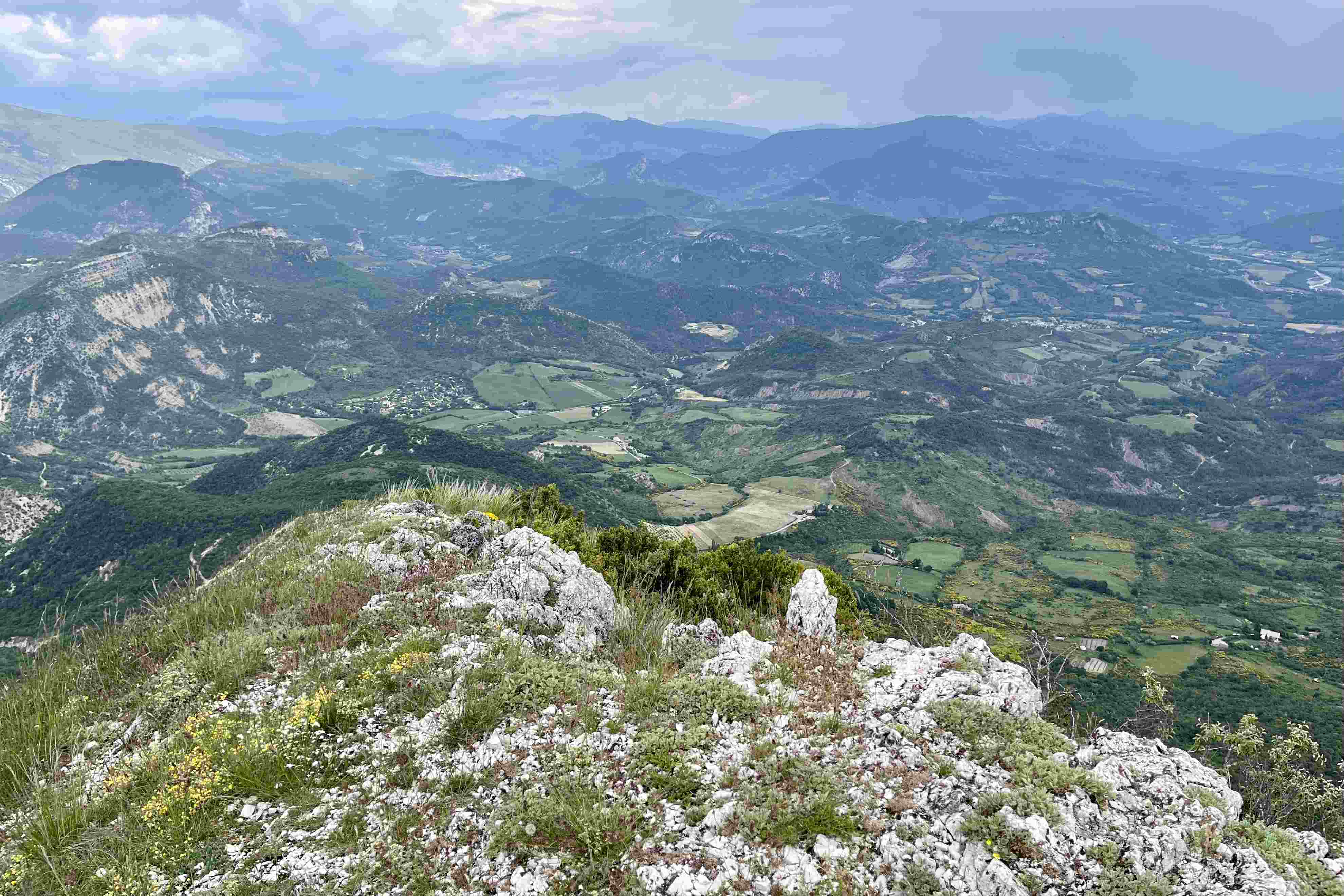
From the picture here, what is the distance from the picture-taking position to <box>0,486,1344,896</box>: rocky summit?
9.84 meters

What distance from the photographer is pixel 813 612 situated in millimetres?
19172

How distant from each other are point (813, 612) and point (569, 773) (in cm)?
981

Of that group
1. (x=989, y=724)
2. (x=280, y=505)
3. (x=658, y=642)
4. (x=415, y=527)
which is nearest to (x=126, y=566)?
(x=280, y=505)

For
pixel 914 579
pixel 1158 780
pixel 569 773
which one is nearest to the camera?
pixel 1158 780

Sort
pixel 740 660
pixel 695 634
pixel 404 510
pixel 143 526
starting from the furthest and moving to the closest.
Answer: pixel 143 526 → pixel 404 510 → pixel 695 634 → pixel 740 660

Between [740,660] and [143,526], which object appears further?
[143,526]

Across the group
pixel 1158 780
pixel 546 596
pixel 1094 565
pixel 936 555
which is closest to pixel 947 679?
pixel 1158 780

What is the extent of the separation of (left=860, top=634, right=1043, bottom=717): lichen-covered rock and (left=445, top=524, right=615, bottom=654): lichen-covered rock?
769 centimetres

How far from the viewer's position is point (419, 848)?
10.6 m

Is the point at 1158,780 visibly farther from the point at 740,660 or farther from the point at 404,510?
the point at 404,510

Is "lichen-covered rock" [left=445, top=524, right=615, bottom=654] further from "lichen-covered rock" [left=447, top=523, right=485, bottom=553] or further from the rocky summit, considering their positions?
"lichen-covered rock" [left=447, top=523, right=485, bottom=553]

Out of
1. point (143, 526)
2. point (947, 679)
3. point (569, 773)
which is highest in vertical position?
point (569, 773)

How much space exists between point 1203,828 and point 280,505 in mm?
164578

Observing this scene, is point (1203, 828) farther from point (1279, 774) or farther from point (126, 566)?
point (126, 566)
